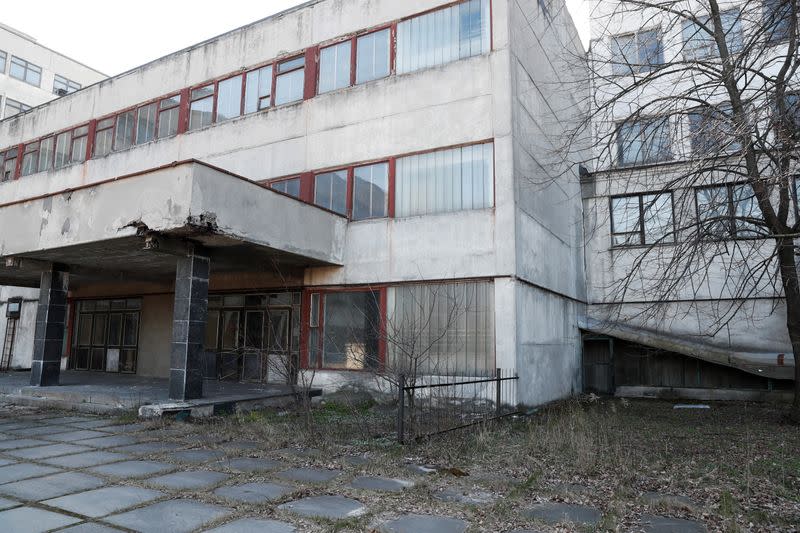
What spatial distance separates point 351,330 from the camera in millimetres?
13547

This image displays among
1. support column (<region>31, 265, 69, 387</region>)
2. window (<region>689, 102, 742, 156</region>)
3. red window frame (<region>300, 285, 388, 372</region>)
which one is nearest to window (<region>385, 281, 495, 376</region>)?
red window frame (<region>300, 285, 388, 372</region>)

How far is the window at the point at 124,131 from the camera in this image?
19.0m

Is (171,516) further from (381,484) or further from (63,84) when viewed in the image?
(63,84)

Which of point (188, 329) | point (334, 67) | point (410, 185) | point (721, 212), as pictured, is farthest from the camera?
point (334, 67)

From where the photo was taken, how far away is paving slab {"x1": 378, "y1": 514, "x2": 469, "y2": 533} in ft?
15.4

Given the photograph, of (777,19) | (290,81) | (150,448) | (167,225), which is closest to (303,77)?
(290,81)

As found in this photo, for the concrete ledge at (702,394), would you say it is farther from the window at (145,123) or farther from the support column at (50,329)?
the window at (145,123)

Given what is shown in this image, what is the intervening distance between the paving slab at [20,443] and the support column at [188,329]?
273 centimetres

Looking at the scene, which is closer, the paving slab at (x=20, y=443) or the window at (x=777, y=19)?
the window at (x=777, y=19)

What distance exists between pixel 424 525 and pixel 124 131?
61.9 feet

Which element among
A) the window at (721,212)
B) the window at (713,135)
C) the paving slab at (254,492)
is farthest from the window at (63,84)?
the window at (713,135)

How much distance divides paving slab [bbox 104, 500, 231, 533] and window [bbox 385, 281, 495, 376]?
6.48 metres

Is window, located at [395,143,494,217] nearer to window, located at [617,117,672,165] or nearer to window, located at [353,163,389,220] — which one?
window, located at [353,163,389,220]

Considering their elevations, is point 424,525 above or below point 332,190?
below
